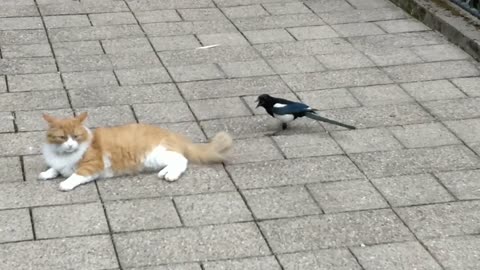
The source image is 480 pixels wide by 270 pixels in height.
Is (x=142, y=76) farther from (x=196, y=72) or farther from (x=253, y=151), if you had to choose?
(x=253, y=151)

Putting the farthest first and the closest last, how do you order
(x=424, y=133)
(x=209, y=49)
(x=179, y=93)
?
(x=209, y=49)
(x=179, y=93)
(x=424, y=133)

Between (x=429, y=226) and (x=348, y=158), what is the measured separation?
3.21 feet

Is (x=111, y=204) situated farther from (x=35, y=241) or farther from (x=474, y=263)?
(x=474, y=263)

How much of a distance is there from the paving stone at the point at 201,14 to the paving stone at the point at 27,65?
1744 millimetres

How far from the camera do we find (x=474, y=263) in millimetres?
4773

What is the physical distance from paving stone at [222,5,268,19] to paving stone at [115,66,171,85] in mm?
1701

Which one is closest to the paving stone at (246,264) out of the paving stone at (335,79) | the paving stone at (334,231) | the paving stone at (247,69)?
the paving stone at (334,231)

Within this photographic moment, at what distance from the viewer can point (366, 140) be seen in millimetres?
6270

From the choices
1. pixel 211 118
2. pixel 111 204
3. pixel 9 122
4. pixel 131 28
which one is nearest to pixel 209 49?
pixel 131 28

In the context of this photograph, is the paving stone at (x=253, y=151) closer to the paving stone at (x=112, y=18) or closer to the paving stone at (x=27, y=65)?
the paving stone at (x=27, y=65)

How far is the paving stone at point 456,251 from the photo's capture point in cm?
476

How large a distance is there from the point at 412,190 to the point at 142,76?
2691 millimetres

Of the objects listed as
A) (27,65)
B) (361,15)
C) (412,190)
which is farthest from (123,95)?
(361,15)

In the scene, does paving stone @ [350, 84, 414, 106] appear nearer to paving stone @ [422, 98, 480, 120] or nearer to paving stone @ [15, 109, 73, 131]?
paving stone @ [422, 98, 480, 120]
